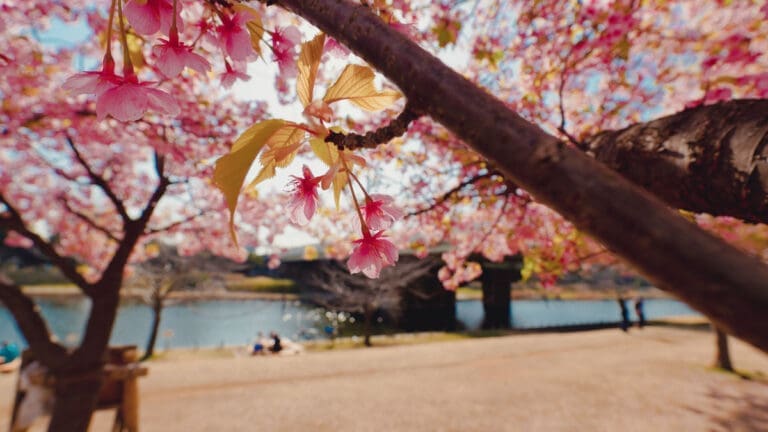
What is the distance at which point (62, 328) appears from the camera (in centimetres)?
2158

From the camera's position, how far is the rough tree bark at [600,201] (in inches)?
11.5

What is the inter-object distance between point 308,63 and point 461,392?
811 cm

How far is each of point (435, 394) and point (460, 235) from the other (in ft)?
10.6

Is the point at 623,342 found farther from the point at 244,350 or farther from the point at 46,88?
the point at 46,88

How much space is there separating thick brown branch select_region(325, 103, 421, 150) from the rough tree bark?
13 cm

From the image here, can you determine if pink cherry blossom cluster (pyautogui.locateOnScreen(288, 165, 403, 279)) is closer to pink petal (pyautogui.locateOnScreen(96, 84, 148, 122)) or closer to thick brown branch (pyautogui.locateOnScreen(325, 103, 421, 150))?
thick brown branch (pyautogui.locateOnScreen(325, 103, 421, 150))

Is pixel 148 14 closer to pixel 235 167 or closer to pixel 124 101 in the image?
pixel 124 101

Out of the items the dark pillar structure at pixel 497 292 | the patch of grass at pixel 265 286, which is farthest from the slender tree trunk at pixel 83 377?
the patch of grass at pixel 265 286

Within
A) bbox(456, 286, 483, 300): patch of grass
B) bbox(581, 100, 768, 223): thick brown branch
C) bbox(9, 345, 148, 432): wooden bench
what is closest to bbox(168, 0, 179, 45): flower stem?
bbox(581, 100, 768, 223): thick brown branch

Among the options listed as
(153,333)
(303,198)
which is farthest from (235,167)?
(153,333)

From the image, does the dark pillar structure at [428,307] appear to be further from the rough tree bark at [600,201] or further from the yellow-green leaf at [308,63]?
the rough tree bark at [600,201]

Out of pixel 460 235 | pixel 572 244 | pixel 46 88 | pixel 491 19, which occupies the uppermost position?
pixel 491 19

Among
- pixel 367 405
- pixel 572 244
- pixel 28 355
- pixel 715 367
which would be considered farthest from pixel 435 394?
pixel 715 367

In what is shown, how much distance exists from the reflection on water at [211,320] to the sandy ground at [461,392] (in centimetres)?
1165
